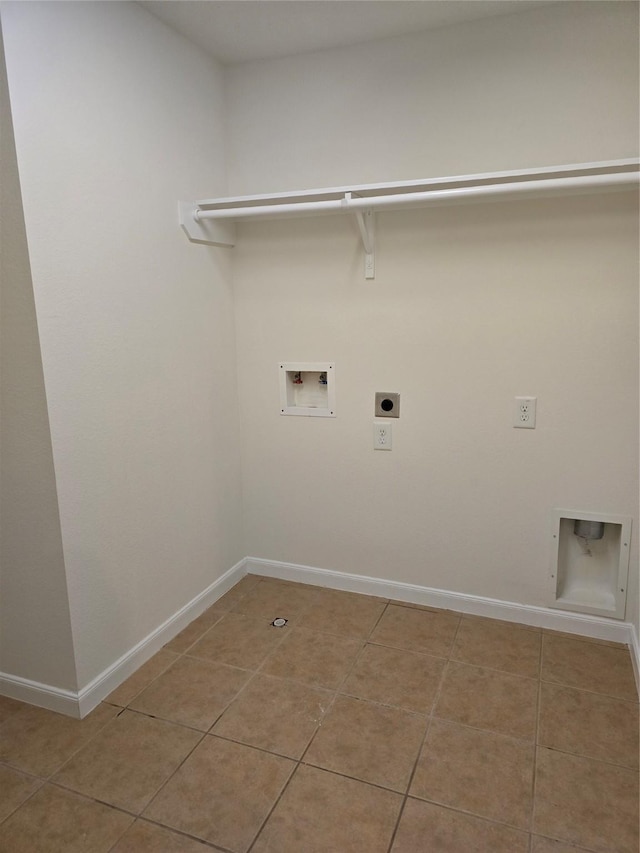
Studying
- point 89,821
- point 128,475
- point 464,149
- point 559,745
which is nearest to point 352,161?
point 464,149

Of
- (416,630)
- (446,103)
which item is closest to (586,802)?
(416,630)

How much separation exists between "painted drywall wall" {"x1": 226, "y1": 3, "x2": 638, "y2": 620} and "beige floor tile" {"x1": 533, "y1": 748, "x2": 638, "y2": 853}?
0.67 metres

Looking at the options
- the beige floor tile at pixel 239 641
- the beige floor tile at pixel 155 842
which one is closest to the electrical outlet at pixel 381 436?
the beige floor tile at pixel 239 641

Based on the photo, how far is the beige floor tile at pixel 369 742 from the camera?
1.55m

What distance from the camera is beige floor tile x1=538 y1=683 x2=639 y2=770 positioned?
1601 mm

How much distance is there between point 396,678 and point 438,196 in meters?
1.63

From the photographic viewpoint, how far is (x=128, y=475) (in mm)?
1896

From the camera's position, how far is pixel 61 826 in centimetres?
140

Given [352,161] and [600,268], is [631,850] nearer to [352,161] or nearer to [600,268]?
[600,268]

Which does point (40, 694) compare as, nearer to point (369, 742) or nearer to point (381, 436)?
point (369, 742)

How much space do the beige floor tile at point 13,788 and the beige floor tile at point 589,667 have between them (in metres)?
1.60

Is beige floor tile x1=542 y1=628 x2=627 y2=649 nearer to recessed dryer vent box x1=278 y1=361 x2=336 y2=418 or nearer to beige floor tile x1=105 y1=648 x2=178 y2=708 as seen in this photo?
recessed dryer vent box x1=278 y1=361 x2=336 y2=418

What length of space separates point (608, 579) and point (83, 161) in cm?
232

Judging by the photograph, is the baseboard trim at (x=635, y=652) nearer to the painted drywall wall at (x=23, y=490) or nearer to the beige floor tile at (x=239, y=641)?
the beige floor tile at (x=239, y=641)
